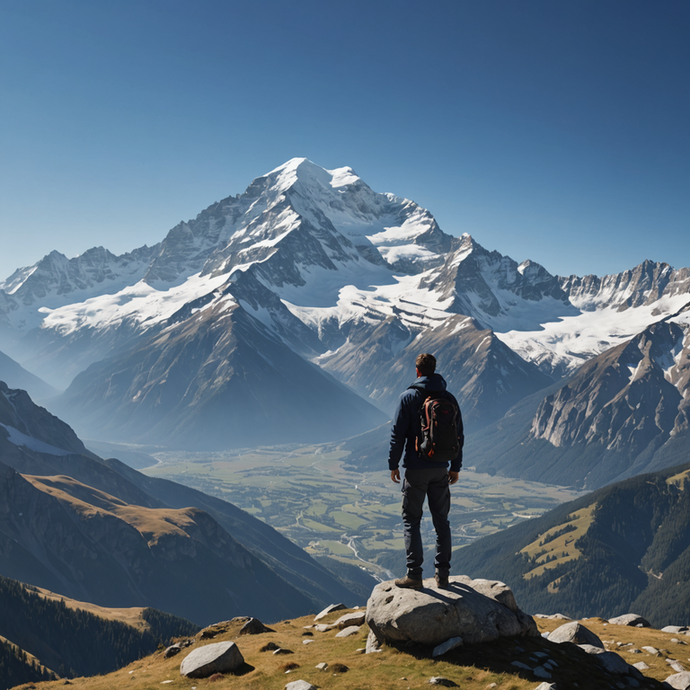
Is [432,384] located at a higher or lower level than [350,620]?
higher

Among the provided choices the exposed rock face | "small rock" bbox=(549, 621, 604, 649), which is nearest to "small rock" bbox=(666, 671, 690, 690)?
"small rock" bbox=(549, 621, 604, 649)

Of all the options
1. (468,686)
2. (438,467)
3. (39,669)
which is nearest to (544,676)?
(468,686)

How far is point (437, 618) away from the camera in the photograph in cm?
2327

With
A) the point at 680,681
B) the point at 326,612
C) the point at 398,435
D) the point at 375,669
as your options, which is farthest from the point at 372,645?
the point at 326,612

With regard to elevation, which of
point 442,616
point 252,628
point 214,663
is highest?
point 442,616

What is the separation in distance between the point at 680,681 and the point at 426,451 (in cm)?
1452

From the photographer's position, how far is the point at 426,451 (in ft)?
76.0

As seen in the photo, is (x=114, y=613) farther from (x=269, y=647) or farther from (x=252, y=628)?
(x=269, y=647)

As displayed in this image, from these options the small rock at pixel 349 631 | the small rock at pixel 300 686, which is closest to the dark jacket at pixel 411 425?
the small rock at pixel 300 686

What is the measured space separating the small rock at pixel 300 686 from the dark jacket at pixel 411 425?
27.0 ft

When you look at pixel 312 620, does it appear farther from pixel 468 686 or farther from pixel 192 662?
pixel 468 686

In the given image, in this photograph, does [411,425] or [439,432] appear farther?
[411,425]

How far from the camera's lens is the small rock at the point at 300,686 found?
68.9ft

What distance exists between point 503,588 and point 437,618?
468 centimetres
